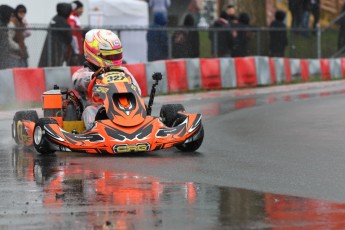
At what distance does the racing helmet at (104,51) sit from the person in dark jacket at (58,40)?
781 centimetres

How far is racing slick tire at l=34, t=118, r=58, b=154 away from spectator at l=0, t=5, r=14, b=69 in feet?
25.1

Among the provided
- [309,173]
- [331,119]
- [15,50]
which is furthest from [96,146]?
[15,50]

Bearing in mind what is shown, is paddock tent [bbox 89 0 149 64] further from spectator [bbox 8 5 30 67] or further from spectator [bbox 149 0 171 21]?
spectator [bbox 8 5 30 67]

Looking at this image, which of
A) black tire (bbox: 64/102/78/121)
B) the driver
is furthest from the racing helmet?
black tire (bbox: 64/102/78/121)

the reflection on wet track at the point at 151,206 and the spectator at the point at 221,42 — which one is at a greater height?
the spectator at the point at 221,42

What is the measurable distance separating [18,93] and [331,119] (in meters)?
5.14

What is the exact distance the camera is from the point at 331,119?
16797 millimetres

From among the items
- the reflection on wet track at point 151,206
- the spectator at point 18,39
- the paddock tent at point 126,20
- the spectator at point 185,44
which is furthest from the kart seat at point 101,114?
the spectator at point 185,44

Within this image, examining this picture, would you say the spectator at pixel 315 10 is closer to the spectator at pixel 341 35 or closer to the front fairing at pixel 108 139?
the spectator at pixel 341 35

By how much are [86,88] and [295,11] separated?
22.2 meters

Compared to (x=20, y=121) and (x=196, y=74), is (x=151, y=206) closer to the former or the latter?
(x=20, y=121)

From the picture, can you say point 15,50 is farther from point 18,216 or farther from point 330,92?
point 18,216

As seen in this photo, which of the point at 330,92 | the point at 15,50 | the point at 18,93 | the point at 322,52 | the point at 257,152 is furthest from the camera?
the point at 322,52

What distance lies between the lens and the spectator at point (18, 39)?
19.6 m
